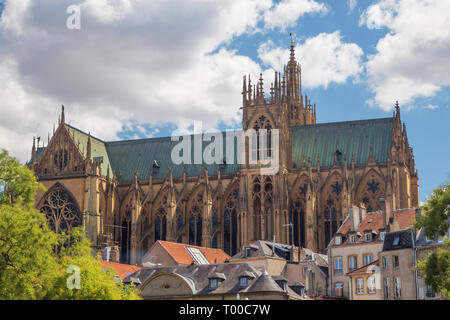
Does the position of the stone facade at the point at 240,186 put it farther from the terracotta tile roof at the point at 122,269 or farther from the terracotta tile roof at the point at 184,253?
the terracotta tile roof at the point at 122,269

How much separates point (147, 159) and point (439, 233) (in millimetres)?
65147

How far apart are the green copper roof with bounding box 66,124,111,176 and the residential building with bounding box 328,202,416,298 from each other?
128ft

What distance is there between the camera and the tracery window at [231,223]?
3531 inches

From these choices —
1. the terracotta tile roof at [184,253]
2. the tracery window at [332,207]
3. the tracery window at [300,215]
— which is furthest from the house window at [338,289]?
the tracery window at [300,215]

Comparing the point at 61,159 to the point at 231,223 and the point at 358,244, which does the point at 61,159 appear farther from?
the point at 358,244

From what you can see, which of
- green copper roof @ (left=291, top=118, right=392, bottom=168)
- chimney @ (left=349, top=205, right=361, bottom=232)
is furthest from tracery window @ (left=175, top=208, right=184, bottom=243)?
chimney @ (left=349, top=205, right=361, bottom=232)

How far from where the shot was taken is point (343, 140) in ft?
300

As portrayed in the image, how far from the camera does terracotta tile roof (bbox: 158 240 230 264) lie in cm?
7405

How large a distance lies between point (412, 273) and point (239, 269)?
1266 cm

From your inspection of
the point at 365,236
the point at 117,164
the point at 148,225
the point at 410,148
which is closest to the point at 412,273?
the point at 365,236

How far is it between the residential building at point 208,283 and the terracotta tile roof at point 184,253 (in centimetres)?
1258

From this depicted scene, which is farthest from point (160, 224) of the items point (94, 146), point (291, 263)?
point (291, 263)

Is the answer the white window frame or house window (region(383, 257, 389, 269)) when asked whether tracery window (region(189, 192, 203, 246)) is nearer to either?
house window (region(383, 257, 389, 269))

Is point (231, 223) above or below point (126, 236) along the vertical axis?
above
